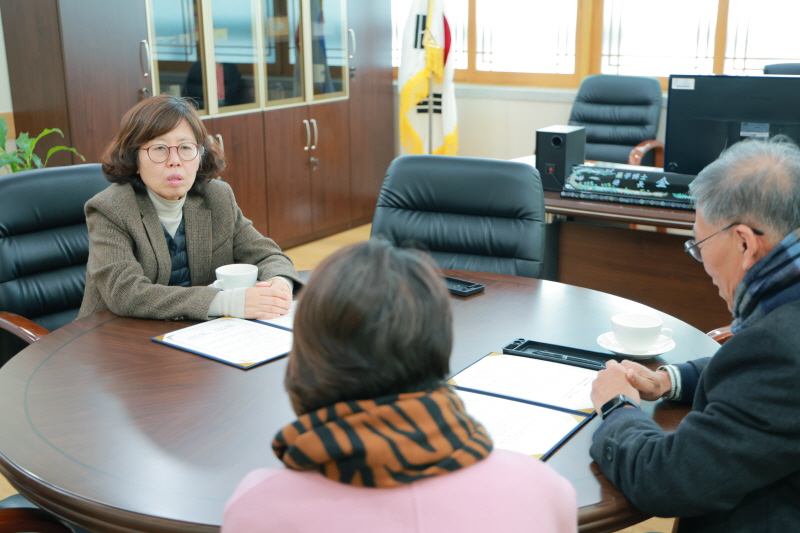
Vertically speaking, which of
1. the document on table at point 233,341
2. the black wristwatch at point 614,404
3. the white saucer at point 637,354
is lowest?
the document on table at point 233,341

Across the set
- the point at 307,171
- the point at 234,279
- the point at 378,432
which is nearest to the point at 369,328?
the point at 378,432

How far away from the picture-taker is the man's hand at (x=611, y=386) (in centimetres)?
128

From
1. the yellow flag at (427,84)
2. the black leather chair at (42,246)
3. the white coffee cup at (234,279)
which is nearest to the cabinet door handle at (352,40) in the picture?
the yellow flag at (427,84)

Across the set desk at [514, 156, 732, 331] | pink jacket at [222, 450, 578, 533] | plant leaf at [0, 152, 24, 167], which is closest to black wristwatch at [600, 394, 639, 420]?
pink jacket at [222, 450, 578, 533]

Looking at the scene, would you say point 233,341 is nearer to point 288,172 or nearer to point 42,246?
point 42,246

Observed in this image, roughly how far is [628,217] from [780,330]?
1.88 metres

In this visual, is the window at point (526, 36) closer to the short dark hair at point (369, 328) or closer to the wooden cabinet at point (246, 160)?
the wooden cabinet at point (246, 160)

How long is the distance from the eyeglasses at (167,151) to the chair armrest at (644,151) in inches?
111

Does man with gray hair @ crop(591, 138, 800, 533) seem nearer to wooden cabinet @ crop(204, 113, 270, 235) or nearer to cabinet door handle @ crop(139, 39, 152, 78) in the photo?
cabinet door handle @ crop(139, 39, 152, 78)

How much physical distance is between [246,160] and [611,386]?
3.66 metres

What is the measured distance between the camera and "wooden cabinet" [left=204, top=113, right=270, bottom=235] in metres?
4.48

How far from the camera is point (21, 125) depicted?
3984 millimetres

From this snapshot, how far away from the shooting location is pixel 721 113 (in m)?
2.72

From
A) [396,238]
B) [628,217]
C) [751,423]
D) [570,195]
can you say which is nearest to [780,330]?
[751,423]
